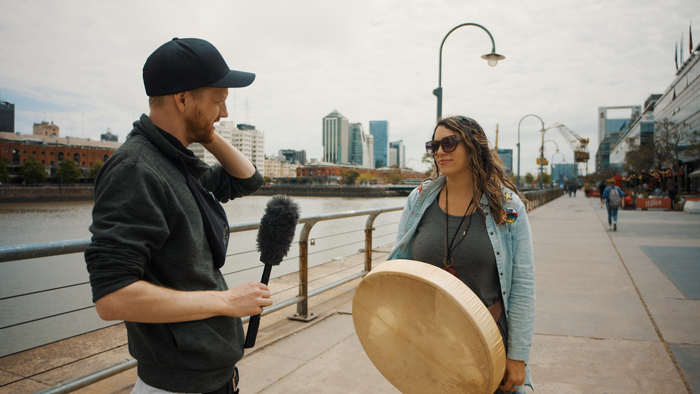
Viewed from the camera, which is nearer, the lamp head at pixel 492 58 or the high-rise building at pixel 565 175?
the lamp head at pixel 492 58

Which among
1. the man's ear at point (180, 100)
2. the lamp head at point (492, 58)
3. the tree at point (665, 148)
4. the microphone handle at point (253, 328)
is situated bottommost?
the microphone handle at point (253, 328)

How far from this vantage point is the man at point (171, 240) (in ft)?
3.61

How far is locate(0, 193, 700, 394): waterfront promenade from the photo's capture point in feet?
10.5

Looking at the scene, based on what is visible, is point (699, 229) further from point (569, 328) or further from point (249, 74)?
point (249, 74)

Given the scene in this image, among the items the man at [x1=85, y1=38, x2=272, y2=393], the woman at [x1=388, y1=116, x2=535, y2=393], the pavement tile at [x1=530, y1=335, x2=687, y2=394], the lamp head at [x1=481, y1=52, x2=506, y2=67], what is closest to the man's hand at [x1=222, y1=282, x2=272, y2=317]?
the man at [x1=85, y1=38, x2=272, y2=393]

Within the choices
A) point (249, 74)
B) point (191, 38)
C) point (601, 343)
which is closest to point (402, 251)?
point (249, 74)

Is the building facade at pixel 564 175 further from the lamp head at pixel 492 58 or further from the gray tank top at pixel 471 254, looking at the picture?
the gray tank top at pixel 471 254

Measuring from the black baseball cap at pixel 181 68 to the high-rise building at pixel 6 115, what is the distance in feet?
59.8

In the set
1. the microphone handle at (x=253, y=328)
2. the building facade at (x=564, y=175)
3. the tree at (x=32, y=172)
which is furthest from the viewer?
the building facade at (x=564, y=175)

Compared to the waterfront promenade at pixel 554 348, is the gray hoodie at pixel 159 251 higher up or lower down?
higher up

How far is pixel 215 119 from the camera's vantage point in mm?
1437

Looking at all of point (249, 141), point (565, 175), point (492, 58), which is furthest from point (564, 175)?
point (492, 58)

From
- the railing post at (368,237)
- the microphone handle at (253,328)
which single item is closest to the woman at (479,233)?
the microphone handle at (253,328)

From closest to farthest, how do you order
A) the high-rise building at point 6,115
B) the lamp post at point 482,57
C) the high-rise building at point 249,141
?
the lamp post at point 482,57, the high-rise building at point 6,115, the high-rise building at point 249,141
